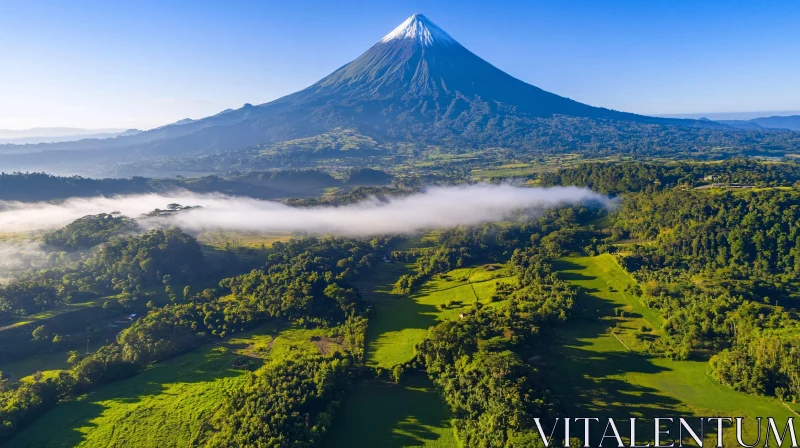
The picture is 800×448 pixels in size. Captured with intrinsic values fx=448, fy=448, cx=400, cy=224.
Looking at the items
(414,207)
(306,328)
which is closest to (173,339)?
(306,328)

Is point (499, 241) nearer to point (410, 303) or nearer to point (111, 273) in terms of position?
point (410, 303)

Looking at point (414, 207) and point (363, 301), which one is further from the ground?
point (414, 207)

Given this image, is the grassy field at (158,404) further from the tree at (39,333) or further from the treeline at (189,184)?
the treeline at (189,184)

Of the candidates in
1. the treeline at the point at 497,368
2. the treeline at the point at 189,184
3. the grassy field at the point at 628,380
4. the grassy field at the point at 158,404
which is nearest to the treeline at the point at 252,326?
the grassy field at the point at 158,404

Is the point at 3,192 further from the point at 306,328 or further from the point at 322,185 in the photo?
the point at 306,328

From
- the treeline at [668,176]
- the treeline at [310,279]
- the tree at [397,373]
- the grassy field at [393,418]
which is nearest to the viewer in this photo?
the grassy field at [393,418]

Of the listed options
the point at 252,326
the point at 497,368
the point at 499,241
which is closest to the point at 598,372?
the point at 497,368
